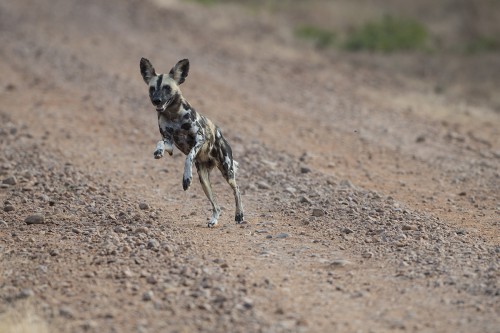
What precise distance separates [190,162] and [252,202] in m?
1.59

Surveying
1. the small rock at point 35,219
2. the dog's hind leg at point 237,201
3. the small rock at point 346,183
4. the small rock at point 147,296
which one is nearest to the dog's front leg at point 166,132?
the dog's hind leg at point 237,201

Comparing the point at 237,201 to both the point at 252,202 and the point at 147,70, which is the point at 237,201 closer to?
the point at 252,202

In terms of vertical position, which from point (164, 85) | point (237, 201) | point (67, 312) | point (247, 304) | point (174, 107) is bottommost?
point (67, 312)

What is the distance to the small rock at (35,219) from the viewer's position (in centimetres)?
845

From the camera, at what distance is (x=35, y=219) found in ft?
27.7

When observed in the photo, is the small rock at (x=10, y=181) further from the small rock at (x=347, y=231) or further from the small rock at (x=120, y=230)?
the small rock at (x=347, y=231)

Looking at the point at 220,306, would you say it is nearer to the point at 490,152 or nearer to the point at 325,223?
the point at 325,223

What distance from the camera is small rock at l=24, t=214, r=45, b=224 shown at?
8445 millimetres

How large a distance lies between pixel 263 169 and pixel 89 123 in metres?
4.02

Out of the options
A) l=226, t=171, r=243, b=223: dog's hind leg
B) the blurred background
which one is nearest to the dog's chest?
l=226, t=171, r=243, b=223: dog's hind leg

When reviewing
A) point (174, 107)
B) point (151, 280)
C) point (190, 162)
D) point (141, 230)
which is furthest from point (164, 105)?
point (151, 280)

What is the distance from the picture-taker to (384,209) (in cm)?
874

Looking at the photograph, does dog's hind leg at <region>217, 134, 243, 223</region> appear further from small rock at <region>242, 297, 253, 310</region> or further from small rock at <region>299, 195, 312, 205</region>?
small rock at <region>242, 297, 253, 310</region>

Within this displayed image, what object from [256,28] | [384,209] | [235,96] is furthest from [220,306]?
[256,28]
